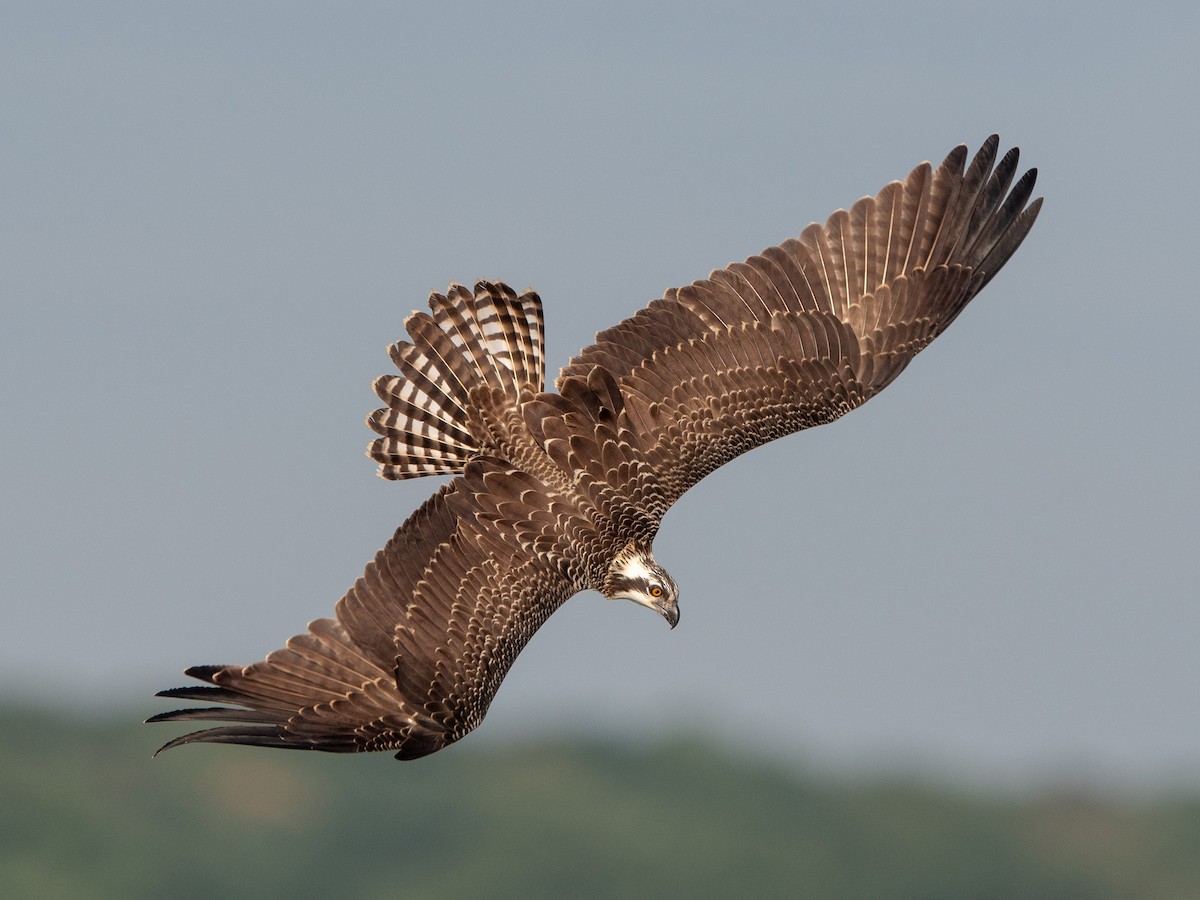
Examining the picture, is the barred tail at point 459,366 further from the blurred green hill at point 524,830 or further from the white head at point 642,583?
the blurred green hill at point 524,830

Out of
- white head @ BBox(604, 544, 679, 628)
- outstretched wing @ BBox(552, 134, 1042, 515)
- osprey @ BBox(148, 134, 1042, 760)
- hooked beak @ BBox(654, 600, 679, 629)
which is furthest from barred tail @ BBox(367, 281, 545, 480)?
hooked beak @ BBox(654, 600, 679, 629)

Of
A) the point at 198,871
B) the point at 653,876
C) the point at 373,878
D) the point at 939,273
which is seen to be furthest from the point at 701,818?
the point at 939,273

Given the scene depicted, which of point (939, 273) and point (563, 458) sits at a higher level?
point (939, 273)

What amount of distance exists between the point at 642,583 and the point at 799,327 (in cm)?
247

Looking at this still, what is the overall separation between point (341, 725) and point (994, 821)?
134 meters

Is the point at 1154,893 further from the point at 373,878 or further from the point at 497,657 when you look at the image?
the point at 497,657

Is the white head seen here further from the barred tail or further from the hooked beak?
the barred tail

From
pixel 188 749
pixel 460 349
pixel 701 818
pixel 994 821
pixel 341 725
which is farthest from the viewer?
pixel 994 821

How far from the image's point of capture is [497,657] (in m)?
18.5

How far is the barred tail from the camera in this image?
1952 centimetres

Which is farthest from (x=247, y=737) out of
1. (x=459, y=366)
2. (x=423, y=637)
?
(x=459, y=366)

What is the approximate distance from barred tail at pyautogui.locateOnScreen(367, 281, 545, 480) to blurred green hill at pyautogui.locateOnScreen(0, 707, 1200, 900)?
10543cm

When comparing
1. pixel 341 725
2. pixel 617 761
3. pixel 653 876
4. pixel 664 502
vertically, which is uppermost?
pixel 617 761

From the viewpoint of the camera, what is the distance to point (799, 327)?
64.0 feet
